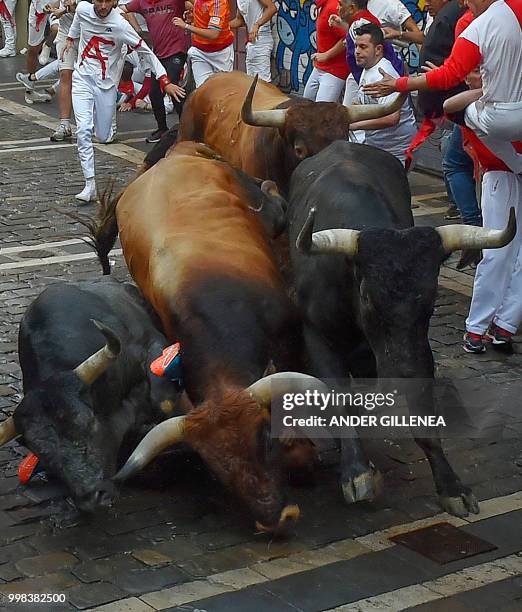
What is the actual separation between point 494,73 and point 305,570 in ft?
12.6

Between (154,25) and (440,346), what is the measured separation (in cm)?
869

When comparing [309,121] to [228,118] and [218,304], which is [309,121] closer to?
[228,118]

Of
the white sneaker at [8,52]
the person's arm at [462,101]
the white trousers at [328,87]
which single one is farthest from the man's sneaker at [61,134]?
the person's arm at [462,101]

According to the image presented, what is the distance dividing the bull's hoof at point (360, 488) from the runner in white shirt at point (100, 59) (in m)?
8.04

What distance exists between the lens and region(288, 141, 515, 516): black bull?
619 centimetres

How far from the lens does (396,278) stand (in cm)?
620

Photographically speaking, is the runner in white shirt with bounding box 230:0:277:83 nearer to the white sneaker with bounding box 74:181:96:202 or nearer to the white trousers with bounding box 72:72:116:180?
the white trousers with bounding box 72:72:116:180

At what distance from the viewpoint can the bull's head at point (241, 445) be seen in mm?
6016

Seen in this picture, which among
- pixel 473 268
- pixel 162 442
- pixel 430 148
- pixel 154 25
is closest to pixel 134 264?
pixel 162 442

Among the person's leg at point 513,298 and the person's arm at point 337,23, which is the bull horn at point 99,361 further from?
the person's arm at point 337,23

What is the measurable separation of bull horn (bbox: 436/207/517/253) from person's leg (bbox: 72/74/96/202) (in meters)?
7.27

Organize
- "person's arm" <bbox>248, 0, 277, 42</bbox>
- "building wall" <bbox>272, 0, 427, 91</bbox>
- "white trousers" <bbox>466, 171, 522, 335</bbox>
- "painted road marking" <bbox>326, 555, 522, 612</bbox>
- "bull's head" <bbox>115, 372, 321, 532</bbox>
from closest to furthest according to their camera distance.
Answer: "painted road marking" <bbox>326, 555, 522, 612</bbox>
"bull's head" <bbox>115, 372, 321, 532</bbox>
"white trousers" <bbox>466, 171, 522, 335</bbox>
"person's arm" <bbox>248, 0, 277, 42</bbox>
"building wall" <bbox>272, 0, 427, 91</bbox>

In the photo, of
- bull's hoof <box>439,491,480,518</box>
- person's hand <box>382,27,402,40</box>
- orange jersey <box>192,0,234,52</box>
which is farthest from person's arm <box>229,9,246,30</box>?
bull's hoof <box>439,491,480,518</box>

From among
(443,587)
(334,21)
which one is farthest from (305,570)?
(334,21)
